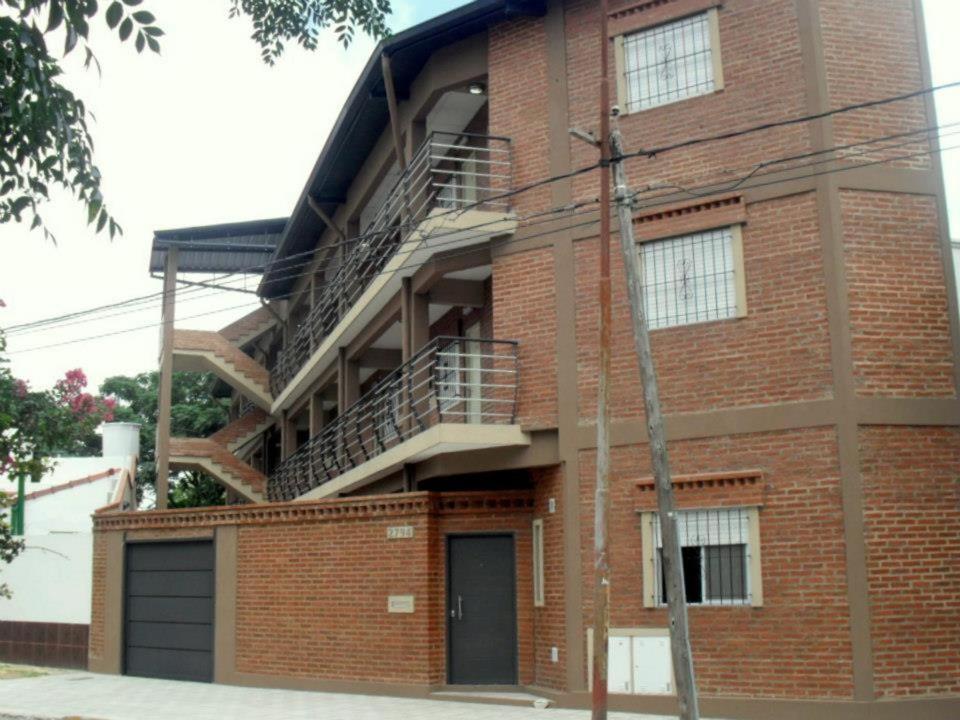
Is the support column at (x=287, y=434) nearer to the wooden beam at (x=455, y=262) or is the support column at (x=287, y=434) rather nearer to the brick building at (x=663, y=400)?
the brick building at (x=663, y=400)

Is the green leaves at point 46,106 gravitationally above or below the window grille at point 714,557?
above

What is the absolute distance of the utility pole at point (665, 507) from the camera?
11625mm

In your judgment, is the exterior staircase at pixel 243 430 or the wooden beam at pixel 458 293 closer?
the wooden beam at pixel 458 293

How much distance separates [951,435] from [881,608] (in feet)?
7.70

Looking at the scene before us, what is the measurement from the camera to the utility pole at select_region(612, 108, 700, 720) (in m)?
11.6

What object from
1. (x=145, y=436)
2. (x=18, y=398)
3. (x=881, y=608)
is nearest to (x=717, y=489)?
(x=881, y=608)

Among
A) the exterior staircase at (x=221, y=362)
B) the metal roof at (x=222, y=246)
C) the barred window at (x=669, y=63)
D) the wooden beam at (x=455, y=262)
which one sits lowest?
the wooden beam at (x=455, y=262)

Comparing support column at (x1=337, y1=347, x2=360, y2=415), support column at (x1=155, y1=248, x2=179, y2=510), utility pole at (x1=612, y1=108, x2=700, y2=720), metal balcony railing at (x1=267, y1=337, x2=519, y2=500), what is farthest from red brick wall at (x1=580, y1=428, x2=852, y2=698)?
support column at (x1=155, y1=248, x2=179, y2=510)

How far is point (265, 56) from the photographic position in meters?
9.85

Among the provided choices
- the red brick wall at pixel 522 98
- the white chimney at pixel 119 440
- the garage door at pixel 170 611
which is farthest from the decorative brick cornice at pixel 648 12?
the white chimney at pixel 119 440

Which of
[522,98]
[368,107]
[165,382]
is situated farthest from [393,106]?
[165,382]

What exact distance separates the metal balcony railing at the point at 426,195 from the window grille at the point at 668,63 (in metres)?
2.16

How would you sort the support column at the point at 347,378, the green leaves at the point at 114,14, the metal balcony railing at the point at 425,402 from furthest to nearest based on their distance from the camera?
the support column at the point at 347,378 < the metal balcony railing at the point at 425,402 < the green leaves at the point at 114,14

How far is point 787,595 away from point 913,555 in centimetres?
153
